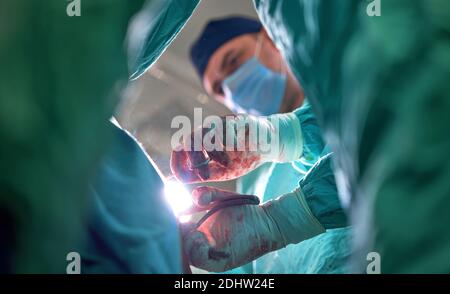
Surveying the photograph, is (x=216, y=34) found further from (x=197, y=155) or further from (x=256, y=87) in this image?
(x=197, y=155)

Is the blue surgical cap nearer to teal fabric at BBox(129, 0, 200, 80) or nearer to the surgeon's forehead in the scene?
the surgeon's forehead

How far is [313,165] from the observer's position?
112 cm

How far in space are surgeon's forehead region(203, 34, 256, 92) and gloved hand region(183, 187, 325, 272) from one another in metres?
0.39

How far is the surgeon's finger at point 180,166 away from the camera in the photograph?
102 cm

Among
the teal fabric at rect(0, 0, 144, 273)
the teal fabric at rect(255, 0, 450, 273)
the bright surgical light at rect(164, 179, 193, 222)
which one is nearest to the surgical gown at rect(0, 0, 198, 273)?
the teal fabric at rect(0, 0, 144, 273)

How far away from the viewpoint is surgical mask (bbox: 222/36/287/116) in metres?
1.34

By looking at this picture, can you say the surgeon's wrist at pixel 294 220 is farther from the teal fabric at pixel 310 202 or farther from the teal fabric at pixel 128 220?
the teal fabric at pixel 128 220

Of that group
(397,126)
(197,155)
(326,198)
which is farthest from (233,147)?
(397,126)

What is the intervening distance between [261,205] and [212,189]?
98 mm

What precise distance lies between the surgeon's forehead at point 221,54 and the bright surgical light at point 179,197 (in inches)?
14.0

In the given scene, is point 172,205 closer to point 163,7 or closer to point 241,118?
point 241,118

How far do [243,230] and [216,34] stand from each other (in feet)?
1.64

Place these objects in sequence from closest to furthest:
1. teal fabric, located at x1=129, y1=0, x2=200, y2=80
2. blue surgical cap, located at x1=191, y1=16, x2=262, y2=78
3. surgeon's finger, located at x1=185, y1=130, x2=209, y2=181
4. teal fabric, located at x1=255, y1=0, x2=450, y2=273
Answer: teal fabric, located at x1=255, y1=0, x2=450, y2=273 → teal fabric, located at x1=129, y1=0, x2=200, y2=80 → surgeon's finger, located at x1=185, y1=130, x2=209, y2=181 → blue surgical cap, located at x1=191, y1=16, x2=262, y2=78
